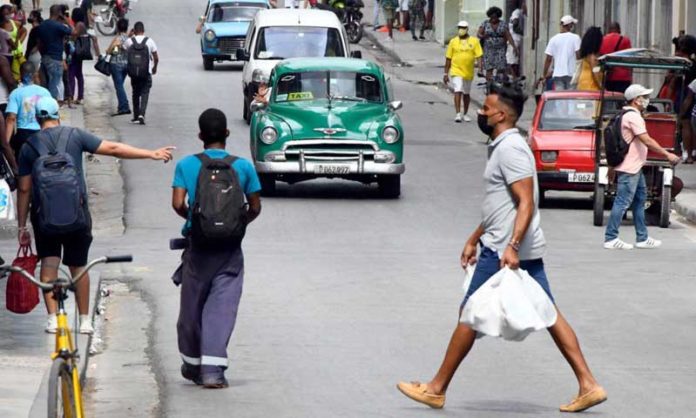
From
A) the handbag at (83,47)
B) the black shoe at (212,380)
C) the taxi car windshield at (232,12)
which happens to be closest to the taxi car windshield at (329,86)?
the handbag at (83,47)

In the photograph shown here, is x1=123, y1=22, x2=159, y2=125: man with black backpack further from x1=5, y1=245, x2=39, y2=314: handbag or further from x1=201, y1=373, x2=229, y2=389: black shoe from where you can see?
x1=201, y1=373, x2=229, y2=389: black shoe

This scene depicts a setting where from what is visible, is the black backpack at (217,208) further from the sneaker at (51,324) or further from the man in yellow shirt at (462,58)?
the man in yellow shirt at (462,58)

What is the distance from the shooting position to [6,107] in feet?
60.8

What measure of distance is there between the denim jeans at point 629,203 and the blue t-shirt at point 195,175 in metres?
8.27

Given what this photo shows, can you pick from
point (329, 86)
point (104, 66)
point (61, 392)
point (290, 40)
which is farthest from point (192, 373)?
point (104, 66)

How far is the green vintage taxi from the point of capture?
2245 centimetres

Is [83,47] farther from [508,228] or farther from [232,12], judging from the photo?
[508,228]

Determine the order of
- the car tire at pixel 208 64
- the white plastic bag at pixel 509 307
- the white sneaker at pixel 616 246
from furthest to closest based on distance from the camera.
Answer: the car tire at pixel 208 64, the white sneaker at pixel 616 246, the white plastic bag at pixel 509 307

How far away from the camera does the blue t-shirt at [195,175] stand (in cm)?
1084

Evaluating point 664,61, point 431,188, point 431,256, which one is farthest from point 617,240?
point 431,188

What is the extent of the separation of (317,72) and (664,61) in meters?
4.66

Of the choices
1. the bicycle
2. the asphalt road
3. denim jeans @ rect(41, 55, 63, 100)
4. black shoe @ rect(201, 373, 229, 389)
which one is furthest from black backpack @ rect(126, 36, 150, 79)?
the bicycle

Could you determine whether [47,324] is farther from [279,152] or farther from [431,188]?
[431,188]

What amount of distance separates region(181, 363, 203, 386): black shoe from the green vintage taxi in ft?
37.7
